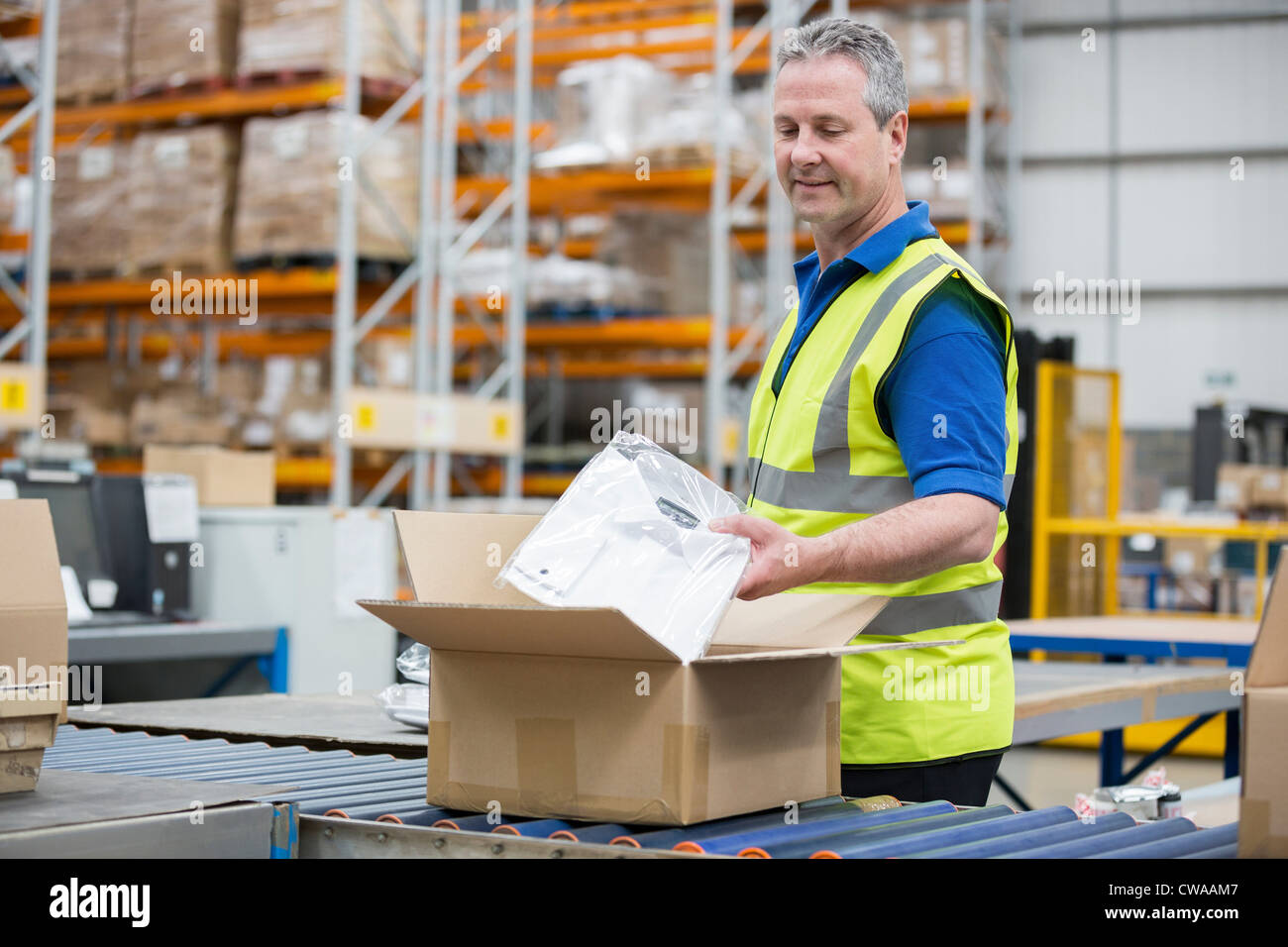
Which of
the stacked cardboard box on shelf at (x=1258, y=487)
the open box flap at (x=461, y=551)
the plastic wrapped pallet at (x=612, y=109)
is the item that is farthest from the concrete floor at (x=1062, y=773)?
the open box flap at (x=461, y=551)

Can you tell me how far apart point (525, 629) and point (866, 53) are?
98cm

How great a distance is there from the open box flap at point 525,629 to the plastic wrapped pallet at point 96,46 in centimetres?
790

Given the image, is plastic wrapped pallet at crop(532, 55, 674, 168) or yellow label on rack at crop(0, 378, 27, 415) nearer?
yellow label on rack at crop(0, 378, 27, 415)

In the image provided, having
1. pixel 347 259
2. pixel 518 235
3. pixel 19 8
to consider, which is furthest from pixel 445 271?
pixel 19 8

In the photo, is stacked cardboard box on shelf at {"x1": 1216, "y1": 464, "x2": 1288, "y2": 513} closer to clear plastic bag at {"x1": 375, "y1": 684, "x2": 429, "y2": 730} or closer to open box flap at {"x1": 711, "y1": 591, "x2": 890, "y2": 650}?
clear plastic bag at {"x1": 375, "y1": 684, "x2": 429, "y2": 730}

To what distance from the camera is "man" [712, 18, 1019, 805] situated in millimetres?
1878

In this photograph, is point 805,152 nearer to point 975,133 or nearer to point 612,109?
point 612,109

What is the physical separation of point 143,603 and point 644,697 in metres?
3.88

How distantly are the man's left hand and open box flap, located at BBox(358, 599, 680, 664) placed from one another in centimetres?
17

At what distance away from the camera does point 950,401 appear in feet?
6.18

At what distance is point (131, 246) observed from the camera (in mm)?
8352

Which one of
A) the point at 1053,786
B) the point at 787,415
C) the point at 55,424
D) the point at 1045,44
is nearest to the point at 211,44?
the point at 55,424

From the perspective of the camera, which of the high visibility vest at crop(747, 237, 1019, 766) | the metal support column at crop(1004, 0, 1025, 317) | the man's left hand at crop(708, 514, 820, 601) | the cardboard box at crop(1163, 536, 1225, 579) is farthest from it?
the metal support column at crop(1004, 0, 1025, 317)

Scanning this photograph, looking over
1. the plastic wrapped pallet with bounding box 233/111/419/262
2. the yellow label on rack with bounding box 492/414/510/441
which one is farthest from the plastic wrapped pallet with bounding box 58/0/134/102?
the yellow label on rack with bounding box 492/414/510/441
